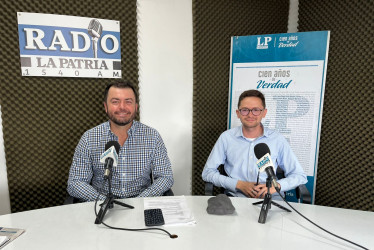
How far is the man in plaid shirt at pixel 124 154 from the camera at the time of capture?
1936 mm

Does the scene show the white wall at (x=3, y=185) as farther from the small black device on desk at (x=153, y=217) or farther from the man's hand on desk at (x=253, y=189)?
the man's hand on desk at (x=253, y=189)

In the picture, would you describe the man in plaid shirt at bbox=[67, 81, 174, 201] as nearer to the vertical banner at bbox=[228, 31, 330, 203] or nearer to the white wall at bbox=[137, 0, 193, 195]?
the white wall at bbox=[137, 0, 193, 195]

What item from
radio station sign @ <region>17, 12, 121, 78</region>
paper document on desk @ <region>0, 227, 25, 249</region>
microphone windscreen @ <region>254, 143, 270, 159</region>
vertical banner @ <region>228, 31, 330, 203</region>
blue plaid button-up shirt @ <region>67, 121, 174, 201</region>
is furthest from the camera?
vertical banner @ <region>228, 31, 330, 203</region>

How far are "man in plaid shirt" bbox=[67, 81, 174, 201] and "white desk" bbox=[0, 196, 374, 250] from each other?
45 cm

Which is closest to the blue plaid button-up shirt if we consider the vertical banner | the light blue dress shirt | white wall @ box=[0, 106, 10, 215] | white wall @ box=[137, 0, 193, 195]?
the light blue dress shirt

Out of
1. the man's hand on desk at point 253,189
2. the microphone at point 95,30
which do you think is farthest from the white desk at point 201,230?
the microphone at point 95,30

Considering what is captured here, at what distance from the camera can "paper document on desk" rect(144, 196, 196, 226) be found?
1356mm

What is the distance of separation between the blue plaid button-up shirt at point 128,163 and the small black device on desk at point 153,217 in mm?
400

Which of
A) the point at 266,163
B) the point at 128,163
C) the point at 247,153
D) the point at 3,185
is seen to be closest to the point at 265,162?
the point at 266,163

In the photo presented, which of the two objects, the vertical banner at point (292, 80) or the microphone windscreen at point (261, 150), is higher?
the vertical banner at point (292, 80)

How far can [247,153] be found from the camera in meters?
2.08

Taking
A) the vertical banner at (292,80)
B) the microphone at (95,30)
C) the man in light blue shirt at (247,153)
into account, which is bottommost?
the man in light blue shirt at (247,153)

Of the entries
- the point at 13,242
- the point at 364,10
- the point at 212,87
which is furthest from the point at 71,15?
the point at 364,10

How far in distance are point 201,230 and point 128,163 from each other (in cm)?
92
